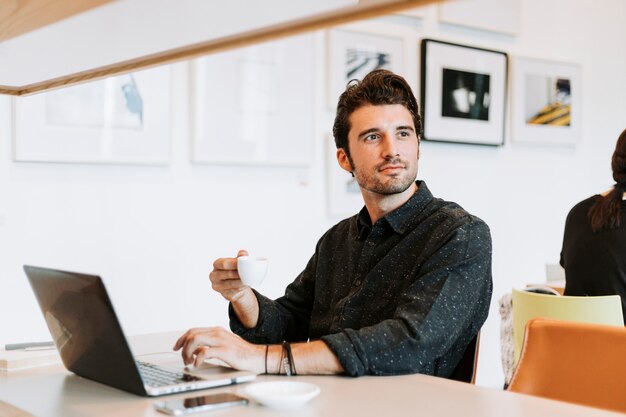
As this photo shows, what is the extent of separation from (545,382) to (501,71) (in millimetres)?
3415

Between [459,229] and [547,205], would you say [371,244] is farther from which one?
[547,205]

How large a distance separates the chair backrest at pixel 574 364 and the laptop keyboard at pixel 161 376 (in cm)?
75

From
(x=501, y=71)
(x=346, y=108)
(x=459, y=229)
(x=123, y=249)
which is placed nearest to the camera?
(x=459, y=229)

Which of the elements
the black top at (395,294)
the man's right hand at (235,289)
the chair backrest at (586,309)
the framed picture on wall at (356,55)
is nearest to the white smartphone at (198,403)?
the black top at (395,294)

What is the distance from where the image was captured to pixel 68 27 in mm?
1305

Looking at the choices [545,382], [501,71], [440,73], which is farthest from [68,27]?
[501,71]

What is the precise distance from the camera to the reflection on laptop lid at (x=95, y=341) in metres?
1.45

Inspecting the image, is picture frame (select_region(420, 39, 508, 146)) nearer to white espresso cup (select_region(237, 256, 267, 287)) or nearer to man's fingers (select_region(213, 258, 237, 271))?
man's fingers (select_region(213, 258, 237, 271))

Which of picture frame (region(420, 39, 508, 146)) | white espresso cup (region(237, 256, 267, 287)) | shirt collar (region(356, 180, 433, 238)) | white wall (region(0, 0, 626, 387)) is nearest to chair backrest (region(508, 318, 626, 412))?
shirt collar (region(356, 180, 433, 238))

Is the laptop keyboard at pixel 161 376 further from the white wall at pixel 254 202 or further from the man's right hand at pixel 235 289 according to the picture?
the white wall at pixel 254 202

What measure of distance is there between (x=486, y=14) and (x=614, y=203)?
2062 millimetres

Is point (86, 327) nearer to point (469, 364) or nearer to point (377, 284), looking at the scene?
point (377, 284)

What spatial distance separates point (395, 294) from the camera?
1971 mm

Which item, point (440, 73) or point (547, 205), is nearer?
point (440, 73)
